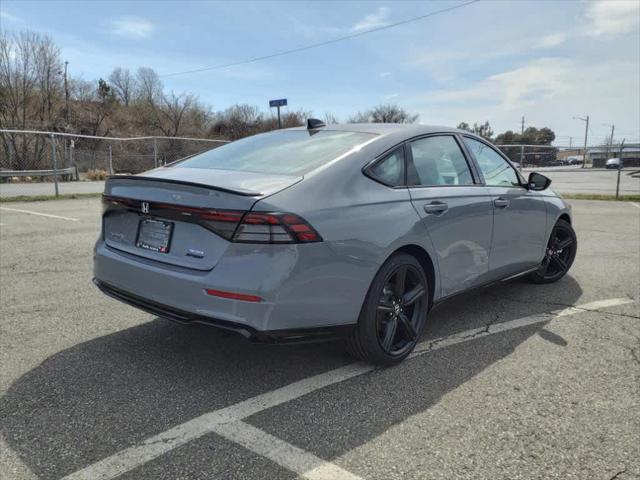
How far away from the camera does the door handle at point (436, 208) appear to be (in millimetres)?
3439

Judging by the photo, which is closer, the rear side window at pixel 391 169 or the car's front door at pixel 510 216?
the rear side window at pixel 391 169

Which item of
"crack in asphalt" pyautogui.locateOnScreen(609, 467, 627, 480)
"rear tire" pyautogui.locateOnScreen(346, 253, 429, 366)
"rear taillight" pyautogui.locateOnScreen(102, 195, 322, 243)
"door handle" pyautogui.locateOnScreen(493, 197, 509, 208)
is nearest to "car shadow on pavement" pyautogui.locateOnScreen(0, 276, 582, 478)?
"rear tire" pyautogui.locateOnScreen(346, 253, 429, 366)

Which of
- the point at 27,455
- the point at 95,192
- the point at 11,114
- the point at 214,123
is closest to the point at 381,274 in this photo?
the point at 27,455

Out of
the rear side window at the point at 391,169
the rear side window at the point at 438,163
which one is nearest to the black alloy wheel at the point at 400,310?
the rear side window at the point at 391,169

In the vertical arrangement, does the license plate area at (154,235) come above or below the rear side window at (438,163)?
below

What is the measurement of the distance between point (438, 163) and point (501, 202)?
0.75 m

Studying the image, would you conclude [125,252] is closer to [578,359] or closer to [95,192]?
[578,359]

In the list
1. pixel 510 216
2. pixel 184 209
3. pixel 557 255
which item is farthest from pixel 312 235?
pixel 557 255

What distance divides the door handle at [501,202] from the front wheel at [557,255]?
1271 millimetres

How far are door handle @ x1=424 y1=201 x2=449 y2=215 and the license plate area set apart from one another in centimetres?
166

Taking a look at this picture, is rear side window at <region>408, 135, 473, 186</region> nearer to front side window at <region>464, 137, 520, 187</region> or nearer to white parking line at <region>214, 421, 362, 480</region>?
front side window at <region>464, 137, 520, 187</region>

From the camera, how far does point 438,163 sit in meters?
3.86

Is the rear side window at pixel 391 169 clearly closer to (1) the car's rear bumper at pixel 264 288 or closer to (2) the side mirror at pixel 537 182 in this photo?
(1) the car's rear bumper at pixel 264 288

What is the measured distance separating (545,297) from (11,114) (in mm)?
39015
